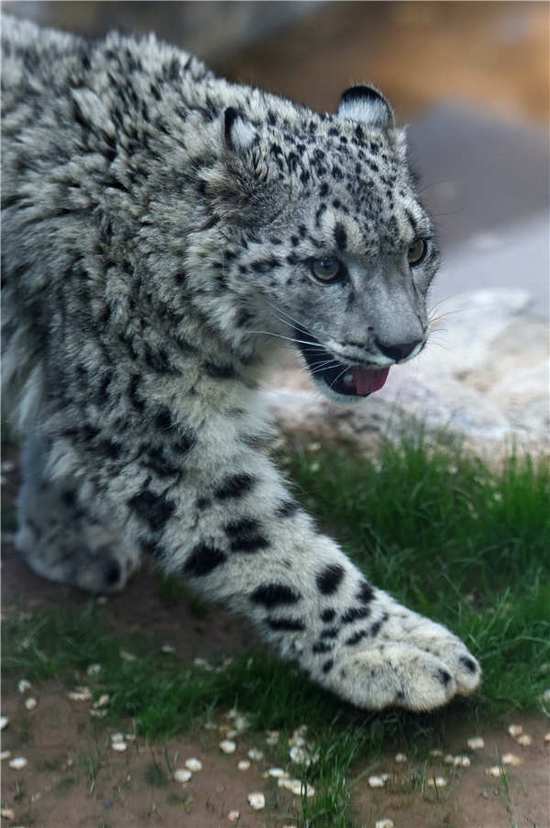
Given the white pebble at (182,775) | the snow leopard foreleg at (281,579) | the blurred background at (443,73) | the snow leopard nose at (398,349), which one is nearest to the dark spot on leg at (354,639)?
the snow leopard foreleg at (281,579)

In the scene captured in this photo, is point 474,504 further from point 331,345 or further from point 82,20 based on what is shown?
point 82,20

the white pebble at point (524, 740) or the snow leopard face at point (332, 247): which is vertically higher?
the snow leopard face at point (332, 247)

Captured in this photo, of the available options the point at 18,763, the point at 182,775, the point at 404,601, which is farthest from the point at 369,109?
the point at 18,763

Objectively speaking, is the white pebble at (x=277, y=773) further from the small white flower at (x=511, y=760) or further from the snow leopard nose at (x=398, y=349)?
the snow leopard nose at (x=398, y=349)

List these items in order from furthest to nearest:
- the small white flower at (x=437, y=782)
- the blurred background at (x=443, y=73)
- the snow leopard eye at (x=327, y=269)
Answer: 1. the blurred background at (x=443, y=73)
2. the snow leopard eye at (x=327, y=269)
3. the small white flower at (x=437, y=782)

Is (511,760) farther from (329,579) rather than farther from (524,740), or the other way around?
(329,579)

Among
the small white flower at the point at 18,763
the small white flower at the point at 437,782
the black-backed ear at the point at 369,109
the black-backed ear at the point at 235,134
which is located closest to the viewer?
the small white flower at the point at 437,782

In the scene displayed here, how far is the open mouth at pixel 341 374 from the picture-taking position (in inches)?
168

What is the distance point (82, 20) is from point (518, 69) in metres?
3.97

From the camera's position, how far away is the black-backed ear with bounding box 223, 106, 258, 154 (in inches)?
166

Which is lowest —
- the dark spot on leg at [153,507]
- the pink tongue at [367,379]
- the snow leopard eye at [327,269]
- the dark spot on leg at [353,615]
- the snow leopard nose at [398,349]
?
the dark spot on leg at [353,615]

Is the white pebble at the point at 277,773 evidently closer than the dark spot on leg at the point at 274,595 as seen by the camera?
Yes

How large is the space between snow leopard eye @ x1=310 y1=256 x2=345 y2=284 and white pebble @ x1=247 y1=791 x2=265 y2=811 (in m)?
1.69

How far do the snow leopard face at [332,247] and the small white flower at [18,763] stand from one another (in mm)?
1678
